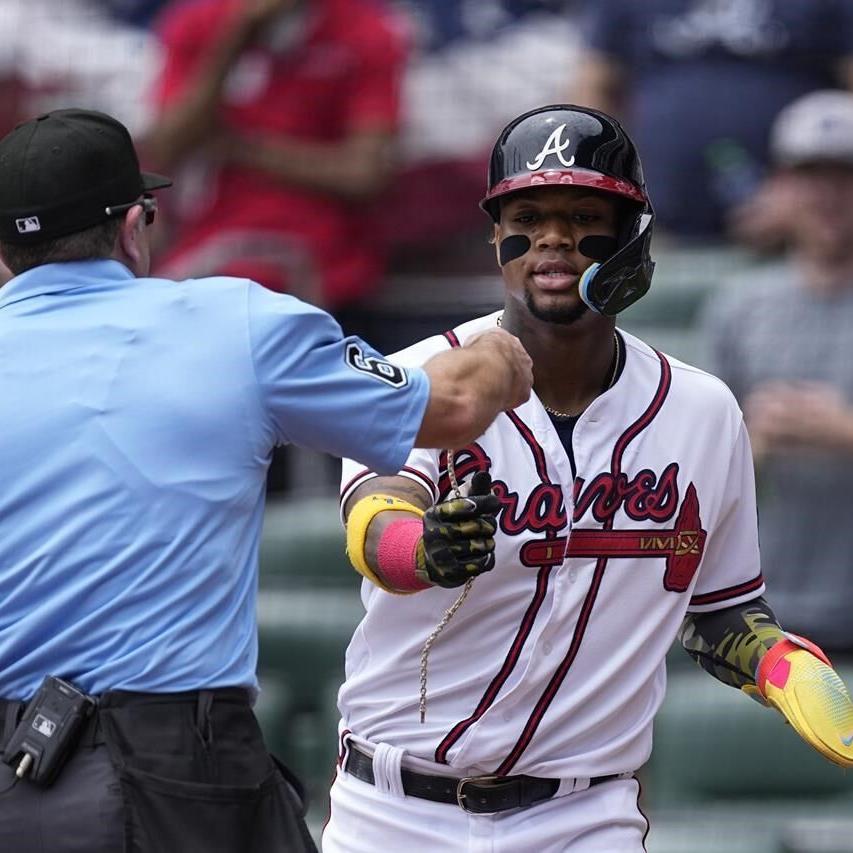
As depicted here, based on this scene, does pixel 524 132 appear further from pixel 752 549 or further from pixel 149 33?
pixel 149 33

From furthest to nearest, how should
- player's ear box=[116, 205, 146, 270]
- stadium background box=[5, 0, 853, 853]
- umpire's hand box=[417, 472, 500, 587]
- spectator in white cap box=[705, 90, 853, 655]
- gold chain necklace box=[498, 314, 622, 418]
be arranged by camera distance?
stadium background box=[5, 0, 853, 853] < spectator in white cap box=[705, 90, 853, 655] < gold chain necklace box=[498, 314, 622, 418] < player's ear box=[116, 205, 146, 270] < umpire's hand box=[417, 472, 500, 587]

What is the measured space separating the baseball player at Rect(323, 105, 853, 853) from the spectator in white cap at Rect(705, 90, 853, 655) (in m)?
1.77

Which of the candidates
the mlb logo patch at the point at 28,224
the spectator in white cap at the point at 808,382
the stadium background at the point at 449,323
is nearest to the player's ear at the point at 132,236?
the mlb logo patch at the point at 28,224

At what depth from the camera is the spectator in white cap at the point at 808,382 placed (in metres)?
5.43

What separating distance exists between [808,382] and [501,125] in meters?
1.94

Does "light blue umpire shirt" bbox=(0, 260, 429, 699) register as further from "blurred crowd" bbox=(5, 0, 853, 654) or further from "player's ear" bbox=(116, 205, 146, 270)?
"blurred crowd" bbox=(5, 0, 853, 654)

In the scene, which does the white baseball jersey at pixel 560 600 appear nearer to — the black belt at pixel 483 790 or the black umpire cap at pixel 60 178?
the black belt at pixel 483 790

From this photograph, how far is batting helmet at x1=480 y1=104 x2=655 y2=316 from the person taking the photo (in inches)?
140

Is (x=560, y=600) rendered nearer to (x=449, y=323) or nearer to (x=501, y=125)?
(x=449, y=323)

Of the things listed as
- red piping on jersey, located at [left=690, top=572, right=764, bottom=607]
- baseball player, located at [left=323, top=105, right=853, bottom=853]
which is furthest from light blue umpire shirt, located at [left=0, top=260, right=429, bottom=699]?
red piping on jersey, located at [left=690, top=572, right=764, bottom=607]

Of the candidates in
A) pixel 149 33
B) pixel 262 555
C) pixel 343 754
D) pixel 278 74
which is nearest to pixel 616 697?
pixel 343 754

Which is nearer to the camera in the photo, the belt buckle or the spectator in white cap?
the belt buckle

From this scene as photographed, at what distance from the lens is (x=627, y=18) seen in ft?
20.9

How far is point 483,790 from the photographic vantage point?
138 inches
